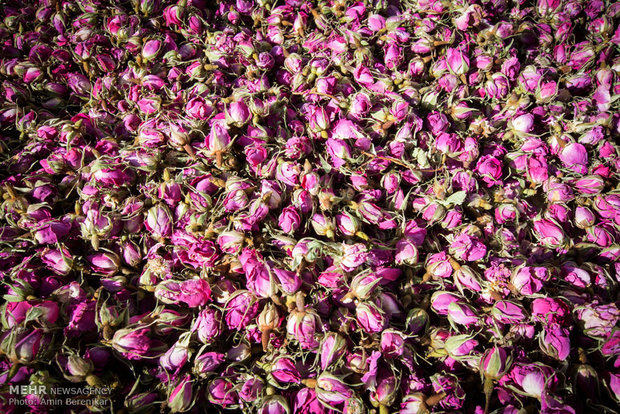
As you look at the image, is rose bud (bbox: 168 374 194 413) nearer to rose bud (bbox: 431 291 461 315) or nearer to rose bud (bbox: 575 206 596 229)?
rose bud (bbox: 431 291 461 315)

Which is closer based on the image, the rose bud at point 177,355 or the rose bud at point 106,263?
the rose bud at point 177,355

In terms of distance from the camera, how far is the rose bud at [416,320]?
964mm

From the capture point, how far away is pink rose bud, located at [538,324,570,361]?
0.90m

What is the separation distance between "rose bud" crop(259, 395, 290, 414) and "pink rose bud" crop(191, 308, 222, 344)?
217 mm

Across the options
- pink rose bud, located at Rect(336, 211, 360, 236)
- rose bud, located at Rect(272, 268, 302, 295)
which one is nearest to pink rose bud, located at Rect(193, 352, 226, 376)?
rose bud, located at Rect(272, 268, 302, 295)

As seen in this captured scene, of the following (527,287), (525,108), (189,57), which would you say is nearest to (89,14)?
(189,57)

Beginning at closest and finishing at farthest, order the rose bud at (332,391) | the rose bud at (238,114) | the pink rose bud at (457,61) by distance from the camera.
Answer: the rose bud at (332,391), the rose bud at (238,114), the pink rose bud at (457,61)

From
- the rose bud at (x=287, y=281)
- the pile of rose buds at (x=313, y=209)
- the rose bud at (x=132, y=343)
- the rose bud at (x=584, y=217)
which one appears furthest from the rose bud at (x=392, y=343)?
the rose bud at (x=584, y=217)

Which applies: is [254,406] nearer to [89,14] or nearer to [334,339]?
[334,339]

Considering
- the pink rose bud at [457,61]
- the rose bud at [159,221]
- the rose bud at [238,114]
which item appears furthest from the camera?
the pink rose bud at [457,61]

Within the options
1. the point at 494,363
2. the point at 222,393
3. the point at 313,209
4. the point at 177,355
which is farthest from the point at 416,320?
the point at 177,355

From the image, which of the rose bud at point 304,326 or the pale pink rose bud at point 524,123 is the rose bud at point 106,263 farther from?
the pale pink rose bud at point 524,123

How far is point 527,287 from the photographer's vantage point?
37.5 inches

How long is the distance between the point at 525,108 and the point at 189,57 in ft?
4.37
